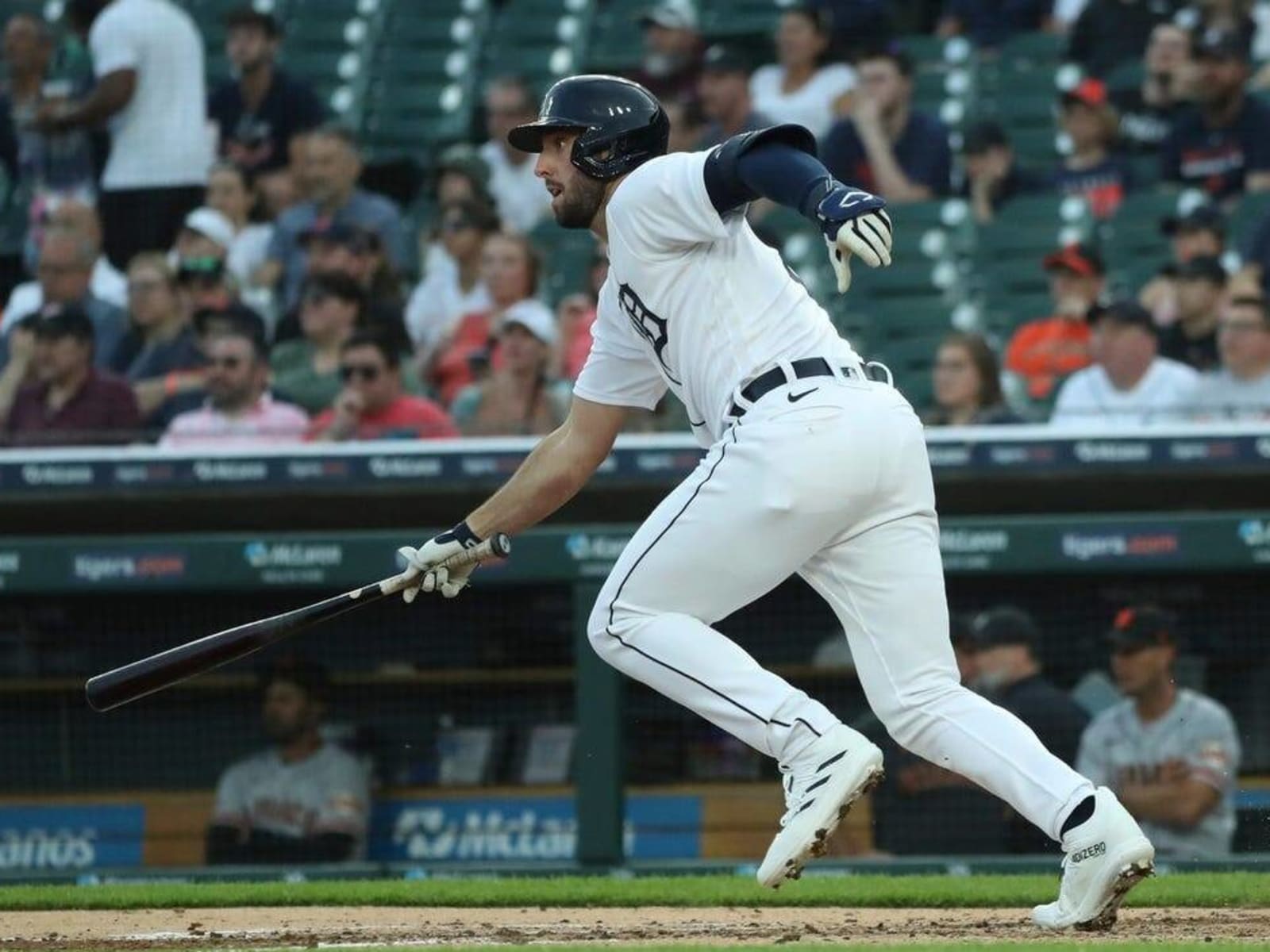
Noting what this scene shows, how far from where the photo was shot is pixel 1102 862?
3.85 m

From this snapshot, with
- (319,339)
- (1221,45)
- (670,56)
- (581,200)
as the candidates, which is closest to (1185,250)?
(1221,45)

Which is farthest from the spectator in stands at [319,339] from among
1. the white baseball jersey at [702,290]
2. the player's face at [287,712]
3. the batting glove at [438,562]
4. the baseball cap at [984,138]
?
the white baseball jersey at [702,290]

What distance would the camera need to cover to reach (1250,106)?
8789mm

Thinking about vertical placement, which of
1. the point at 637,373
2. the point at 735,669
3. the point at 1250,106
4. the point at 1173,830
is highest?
the point at 1250,106

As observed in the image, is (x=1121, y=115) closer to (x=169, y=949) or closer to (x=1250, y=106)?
(x=1250, y=106)

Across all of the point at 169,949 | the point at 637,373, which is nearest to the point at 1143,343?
the point at 637,373

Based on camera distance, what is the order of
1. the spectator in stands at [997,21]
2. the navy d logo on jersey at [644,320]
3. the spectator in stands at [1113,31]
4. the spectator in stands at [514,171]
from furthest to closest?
the spectator in stands at [997,21]
the spectator in stands at [514,171]
the spectator in stands at [1113,31]
the navy d logo on jersey at [644,320]

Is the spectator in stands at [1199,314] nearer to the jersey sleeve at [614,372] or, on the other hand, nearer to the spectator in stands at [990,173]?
the spectator in stands at [990,173]

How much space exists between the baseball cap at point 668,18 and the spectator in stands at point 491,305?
6.37 feet

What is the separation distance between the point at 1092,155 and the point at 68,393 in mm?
4225

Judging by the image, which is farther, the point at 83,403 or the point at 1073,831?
the point at 83,403

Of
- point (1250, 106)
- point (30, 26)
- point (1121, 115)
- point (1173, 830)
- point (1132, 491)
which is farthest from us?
point (30, 26)

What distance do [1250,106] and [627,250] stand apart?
5.44m

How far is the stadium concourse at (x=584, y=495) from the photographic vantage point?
6793mm
